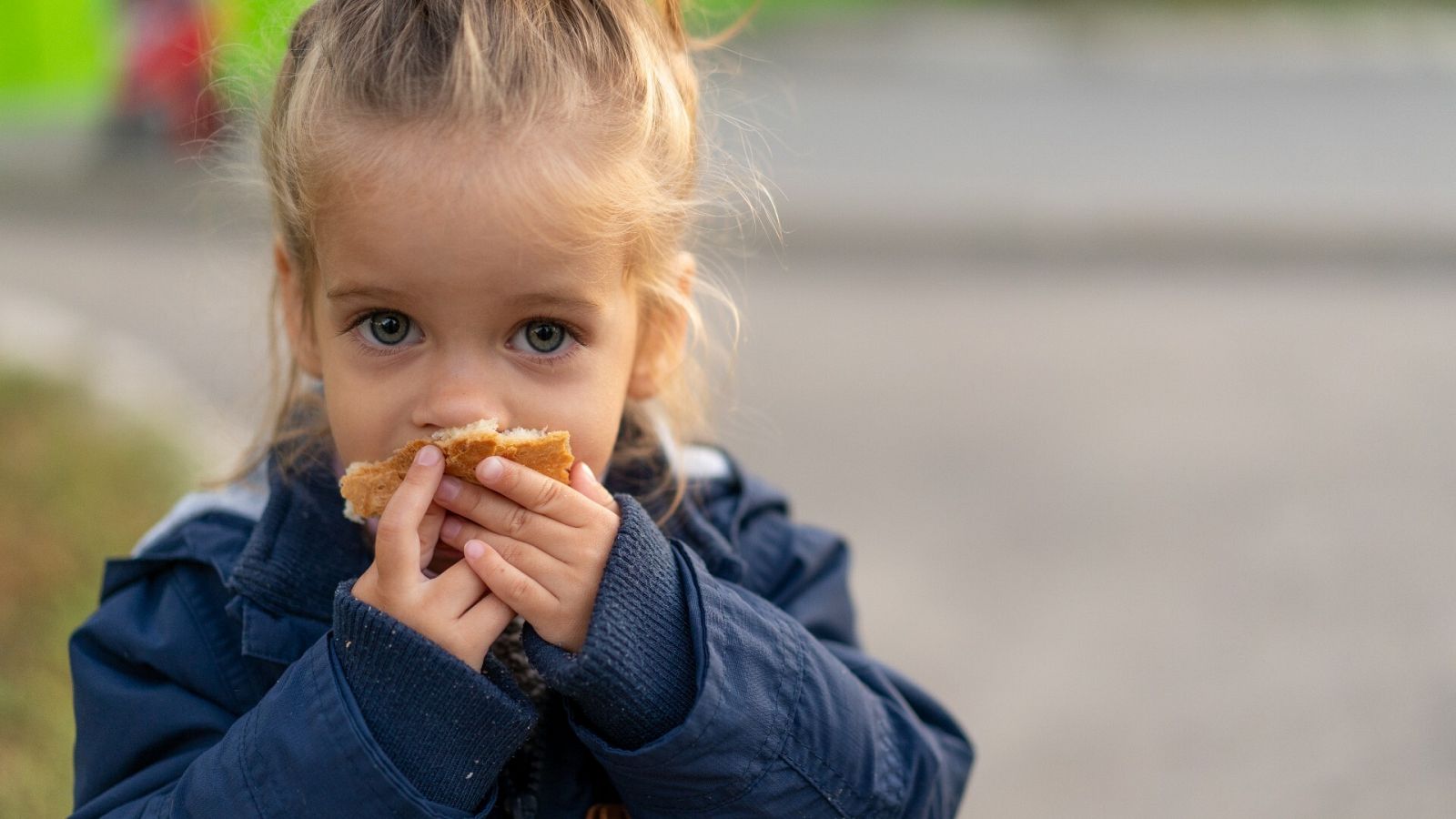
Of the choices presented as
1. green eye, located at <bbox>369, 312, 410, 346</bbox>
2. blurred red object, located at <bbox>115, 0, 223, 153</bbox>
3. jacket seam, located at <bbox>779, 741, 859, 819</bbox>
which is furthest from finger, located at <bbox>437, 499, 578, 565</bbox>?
blurred red object, located at <bbox>115, 0, 223, 153</bbox>

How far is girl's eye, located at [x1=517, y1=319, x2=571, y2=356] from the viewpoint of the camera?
177 centimetres

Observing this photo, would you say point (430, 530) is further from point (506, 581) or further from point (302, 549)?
point (302, 549)

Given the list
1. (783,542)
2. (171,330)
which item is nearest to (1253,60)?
(171,330)

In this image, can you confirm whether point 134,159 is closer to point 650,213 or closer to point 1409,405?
point 1409,405

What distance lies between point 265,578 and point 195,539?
17 cm

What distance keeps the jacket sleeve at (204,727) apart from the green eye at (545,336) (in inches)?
15.7

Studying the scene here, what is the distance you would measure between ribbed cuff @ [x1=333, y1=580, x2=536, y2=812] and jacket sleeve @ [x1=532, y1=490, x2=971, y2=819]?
4.6 inches

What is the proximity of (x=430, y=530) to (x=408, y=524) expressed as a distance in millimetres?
64

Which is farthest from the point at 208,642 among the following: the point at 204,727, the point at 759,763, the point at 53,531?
the point at 53,531

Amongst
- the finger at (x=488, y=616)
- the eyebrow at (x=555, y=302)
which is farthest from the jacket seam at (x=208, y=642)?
the eyebrow at (x=555, y=302)

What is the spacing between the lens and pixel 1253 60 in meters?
12.2

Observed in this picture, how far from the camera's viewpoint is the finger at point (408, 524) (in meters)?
1.68

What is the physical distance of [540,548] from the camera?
1740mm

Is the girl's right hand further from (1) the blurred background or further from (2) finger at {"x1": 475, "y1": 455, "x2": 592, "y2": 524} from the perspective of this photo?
(1) the blurred background
